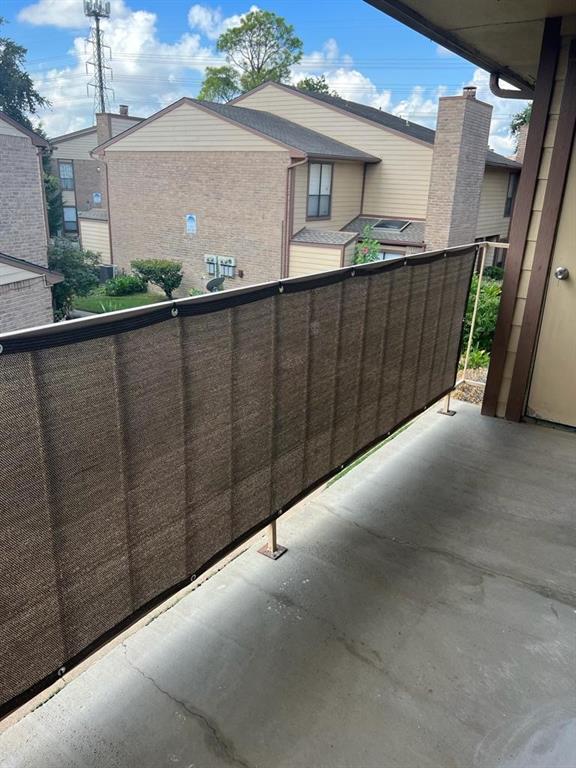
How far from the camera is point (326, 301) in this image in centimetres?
179

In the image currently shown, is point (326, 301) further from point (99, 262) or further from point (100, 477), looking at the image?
point (99, 262)

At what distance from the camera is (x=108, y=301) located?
12922 mm

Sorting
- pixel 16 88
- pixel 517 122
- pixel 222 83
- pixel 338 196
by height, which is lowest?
pixel 338 196

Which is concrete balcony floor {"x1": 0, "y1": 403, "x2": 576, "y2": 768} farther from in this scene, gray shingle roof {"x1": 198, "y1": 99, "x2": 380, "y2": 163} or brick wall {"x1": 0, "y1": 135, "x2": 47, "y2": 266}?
gray shingle roof {"x1": 198, "y1": 99, "x2": 380, "y2": 163}

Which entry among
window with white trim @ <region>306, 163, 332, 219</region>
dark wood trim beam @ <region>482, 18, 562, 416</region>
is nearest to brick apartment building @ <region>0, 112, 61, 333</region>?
dark wood trim beam @ <region>482, 18, 562, 416</region>

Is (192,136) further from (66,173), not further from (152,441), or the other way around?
(152,441)

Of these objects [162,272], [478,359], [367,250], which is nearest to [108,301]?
[162,272]

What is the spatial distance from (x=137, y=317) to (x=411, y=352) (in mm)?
1711

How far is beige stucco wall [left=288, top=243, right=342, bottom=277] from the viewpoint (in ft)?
38.9

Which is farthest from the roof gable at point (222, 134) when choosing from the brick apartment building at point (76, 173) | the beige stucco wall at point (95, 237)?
the brick apartment building at point (76, 173)

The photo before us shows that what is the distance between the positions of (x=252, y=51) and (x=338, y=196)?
16.3 m

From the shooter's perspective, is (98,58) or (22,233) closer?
(22,233)

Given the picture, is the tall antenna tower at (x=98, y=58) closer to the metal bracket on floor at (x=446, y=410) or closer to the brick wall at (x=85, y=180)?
the brick wall at (x=85, y=180)

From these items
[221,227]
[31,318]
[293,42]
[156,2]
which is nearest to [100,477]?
[31,318]
